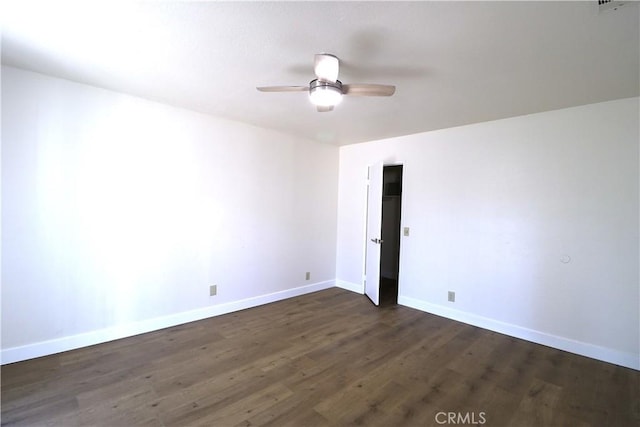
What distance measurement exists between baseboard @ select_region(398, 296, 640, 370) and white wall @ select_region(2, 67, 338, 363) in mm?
2209

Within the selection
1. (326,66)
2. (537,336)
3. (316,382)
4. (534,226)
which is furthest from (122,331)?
(534,226)

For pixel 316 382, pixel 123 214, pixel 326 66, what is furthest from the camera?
pixel 123 214

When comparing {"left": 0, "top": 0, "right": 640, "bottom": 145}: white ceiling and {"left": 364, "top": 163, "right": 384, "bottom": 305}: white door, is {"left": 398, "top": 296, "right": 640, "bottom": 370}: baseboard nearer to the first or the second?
{"left": 364, "top": 163, "right": 384, "bottom": 305}: white door

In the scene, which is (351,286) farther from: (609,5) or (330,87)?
(609,5)

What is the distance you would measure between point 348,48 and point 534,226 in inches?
110

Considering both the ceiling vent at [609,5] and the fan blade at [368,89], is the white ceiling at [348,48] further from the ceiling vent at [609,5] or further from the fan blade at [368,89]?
the fan blade at [368,89]

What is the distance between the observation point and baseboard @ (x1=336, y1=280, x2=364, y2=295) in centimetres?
479

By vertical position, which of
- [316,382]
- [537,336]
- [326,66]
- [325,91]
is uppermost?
[326,66]

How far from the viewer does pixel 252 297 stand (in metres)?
3.99

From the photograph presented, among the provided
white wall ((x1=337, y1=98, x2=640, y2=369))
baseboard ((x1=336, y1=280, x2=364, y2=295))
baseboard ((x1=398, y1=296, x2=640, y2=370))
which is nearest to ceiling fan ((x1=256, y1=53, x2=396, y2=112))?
white wall ((x1=337, y1=98, x2=640, y2=369))

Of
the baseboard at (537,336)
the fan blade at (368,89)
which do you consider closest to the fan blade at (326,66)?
the fan blade at (368,89)

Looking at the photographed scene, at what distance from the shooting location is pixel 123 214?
2947 mm

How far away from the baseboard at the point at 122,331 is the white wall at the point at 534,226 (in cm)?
228

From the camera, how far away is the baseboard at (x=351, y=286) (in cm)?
479
